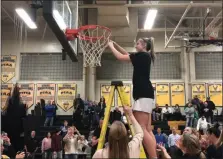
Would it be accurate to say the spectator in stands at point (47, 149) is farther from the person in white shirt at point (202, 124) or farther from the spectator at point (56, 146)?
the person in white shirt at point (202, 124)

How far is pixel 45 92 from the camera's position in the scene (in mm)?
19500

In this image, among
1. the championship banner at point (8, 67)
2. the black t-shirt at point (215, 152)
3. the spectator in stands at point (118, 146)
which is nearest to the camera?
the spectator in stands at point (118, 146)

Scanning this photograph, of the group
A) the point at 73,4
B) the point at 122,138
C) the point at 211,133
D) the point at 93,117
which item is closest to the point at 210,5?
the point at 73,4

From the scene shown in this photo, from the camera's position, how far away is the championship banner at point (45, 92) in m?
19.5

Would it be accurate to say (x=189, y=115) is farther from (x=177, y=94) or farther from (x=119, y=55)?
(x=119, y=55)

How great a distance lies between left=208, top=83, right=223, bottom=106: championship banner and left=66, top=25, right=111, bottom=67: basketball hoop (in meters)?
12.4

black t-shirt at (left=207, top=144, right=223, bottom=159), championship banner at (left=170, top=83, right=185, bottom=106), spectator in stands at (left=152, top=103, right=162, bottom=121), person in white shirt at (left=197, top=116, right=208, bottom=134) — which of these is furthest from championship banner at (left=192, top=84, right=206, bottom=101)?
black t-shirt at (left=207, top=144, right=223, bottom=159)

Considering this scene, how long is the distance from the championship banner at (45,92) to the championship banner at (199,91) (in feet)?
28.7

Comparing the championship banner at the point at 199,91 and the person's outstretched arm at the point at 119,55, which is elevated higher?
the person's outstretched arm at the point at 119,55

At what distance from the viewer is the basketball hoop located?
779 cm

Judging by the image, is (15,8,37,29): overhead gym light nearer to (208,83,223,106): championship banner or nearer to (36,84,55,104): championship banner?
(36,84,55,104): championship banner

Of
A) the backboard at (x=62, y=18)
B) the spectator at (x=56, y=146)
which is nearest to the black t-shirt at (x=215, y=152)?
the backboard at (x=62, y=18)

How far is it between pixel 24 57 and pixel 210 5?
11.7 meters

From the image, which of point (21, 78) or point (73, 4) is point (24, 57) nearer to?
point (21, 78)
